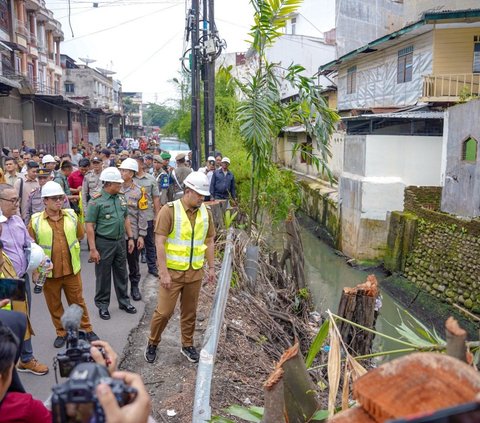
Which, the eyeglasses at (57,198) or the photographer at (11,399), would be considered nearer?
the photographer at (11,399)

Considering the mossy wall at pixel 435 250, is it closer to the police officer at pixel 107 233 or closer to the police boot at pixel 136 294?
the police boot at pixel 136 294

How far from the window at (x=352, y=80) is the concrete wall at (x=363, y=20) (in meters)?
3.96

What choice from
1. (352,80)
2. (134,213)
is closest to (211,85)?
(134,213)

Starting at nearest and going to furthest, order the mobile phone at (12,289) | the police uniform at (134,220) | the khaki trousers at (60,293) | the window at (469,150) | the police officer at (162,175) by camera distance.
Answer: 1. the mobile phone at (12,289)
2. the khaki trousers at (60,293)
3. the police uniform at (134,220)
4. the police officer at (162,175)
5. the window at (469,150)

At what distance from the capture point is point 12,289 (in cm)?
360

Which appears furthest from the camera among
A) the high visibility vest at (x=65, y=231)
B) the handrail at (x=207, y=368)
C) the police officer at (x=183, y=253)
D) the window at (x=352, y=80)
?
the window at (x=352, y=80)

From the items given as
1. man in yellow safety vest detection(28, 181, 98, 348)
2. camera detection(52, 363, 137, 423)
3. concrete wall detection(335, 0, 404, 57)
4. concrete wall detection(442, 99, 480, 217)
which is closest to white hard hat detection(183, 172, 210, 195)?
man in yellow safety vest detection(28, 181, 98, 348)

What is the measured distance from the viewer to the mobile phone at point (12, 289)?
356cm

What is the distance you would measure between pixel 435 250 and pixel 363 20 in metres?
21.0

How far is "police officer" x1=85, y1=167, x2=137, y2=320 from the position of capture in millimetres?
5961

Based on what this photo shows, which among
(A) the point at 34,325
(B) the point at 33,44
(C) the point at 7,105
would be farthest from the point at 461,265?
(B) the point at 33,44

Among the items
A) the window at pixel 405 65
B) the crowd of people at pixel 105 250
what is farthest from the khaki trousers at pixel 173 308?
the window at pixel 405 65

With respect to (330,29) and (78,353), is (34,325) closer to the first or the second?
(78,353)

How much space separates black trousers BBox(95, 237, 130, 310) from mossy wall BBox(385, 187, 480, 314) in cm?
741
